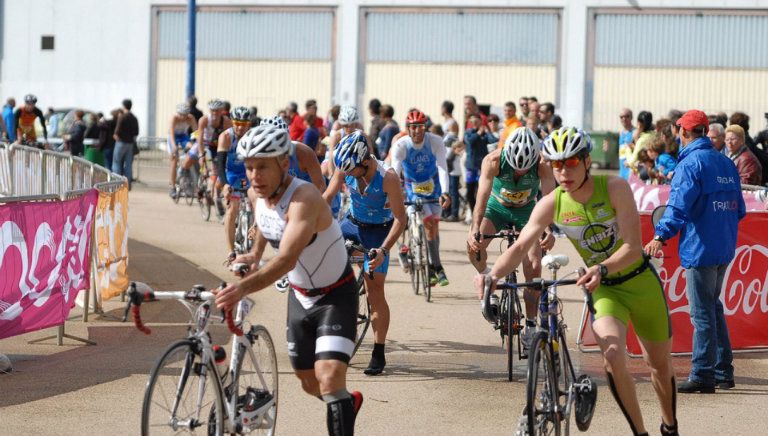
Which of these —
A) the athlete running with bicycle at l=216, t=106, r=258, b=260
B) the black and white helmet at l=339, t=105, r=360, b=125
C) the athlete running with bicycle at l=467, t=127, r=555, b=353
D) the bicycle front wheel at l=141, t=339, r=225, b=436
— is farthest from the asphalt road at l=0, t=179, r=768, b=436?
the black and white helmet at l=339, t=105, r=360, b=125

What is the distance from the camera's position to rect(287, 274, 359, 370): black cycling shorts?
6.76 meters

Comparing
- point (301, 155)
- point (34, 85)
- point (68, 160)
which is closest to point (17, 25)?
point (34, 85)

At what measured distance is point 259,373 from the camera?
705 centimetres

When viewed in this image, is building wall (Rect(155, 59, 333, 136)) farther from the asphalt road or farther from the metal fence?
the asphalt road

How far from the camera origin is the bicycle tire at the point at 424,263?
1370 cm

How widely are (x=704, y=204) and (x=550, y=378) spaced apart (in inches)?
120

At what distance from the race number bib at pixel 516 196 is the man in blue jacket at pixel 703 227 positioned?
1.52 meters

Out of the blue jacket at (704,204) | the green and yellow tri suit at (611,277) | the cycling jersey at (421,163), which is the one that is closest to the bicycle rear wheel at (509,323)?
the blue jacket at (704,204)

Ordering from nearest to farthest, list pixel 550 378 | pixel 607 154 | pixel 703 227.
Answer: pixel 550 378 < pixel 703 227 < pixel 607 154

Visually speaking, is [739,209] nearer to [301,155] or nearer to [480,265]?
[480,265]

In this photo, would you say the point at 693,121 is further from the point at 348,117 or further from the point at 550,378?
the point at 348,117

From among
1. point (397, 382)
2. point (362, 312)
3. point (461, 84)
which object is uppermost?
point (461, 84)

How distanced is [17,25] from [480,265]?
42137mm

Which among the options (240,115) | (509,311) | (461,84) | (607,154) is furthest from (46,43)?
(509,311)
